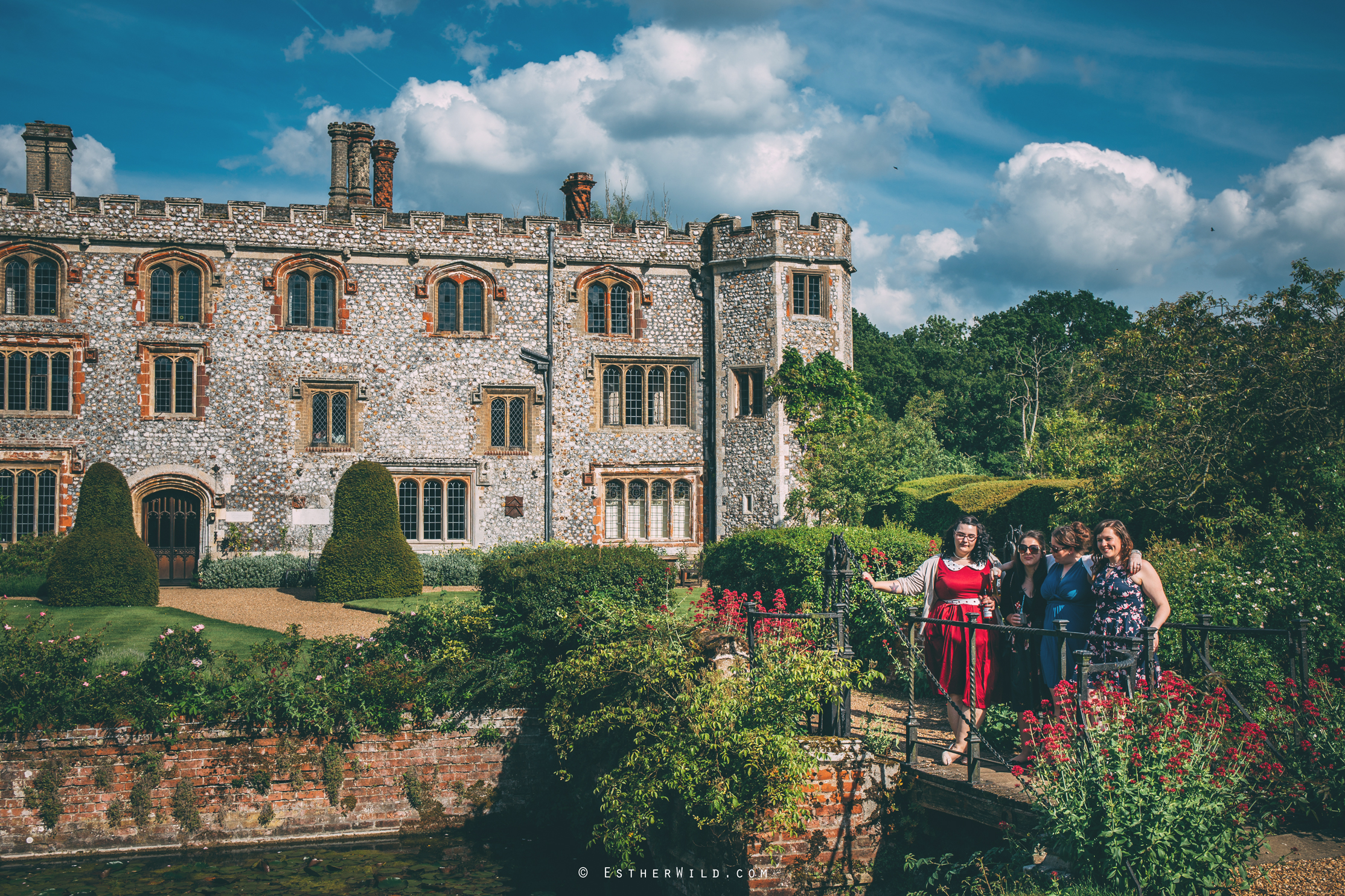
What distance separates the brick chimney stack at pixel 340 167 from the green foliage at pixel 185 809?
56.6 feet

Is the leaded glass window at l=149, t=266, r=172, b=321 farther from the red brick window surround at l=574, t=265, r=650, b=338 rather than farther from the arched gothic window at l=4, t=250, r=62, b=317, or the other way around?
the red brick window surround at l=574, t=265, r=650, b=338

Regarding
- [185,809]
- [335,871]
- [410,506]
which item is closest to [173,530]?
[410,506]

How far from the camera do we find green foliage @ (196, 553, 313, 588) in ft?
65.2

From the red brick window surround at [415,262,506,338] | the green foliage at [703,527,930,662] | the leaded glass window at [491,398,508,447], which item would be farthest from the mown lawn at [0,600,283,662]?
the red brick window surround at [415,262,506,338]

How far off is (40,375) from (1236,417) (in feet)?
78.0

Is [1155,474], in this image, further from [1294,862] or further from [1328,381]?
[1294,862]

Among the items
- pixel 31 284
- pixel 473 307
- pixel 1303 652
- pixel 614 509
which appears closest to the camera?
pixel 1303 652

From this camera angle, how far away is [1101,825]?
5188 millimetres

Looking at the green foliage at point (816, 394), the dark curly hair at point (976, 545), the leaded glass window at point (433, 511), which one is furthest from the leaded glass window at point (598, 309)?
the dark curly hair at point (976, 545)

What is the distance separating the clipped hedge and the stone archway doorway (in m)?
16.9

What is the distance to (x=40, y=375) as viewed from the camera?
20750 millimetres

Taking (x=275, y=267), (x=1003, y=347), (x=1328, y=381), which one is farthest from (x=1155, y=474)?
(x=1003, y=347)

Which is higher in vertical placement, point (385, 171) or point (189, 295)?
point (385, 171)

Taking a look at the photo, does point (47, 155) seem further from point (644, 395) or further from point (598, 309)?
point (644, 395)
